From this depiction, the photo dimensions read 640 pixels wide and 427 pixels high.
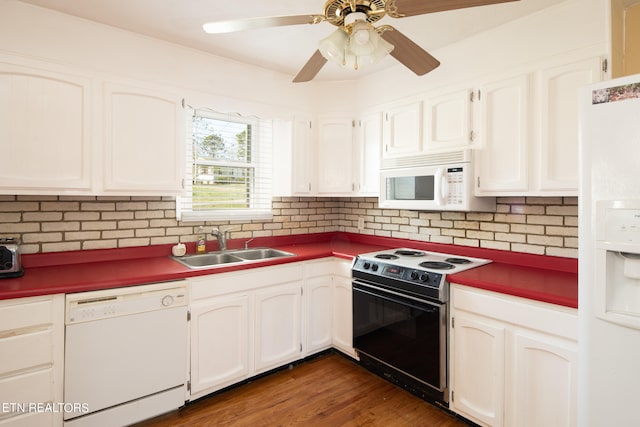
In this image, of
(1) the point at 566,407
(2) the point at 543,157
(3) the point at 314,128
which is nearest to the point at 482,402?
(1) the point at 566,407

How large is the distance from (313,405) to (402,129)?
2118 millimetres

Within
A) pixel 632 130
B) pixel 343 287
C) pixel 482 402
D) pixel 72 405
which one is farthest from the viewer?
pixel 343 287

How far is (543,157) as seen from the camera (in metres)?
1.98

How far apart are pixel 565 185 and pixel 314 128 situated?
206cm

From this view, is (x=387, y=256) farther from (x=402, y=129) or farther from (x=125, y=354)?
(x=125, y=354)

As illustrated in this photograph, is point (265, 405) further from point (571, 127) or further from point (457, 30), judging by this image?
point (457, 30)

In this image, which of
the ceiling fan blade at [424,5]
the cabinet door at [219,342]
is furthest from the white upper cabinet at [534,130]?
the cabinet door at [219,342]

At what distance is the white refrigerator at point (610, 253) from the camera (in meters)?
1.23

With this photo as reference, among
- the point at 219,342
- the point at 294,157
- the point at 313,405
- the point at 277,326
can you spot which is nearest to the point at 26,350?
the point at 219,342

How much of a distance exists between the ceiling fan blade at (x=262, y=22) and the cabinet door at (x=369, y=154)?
5.60 ft

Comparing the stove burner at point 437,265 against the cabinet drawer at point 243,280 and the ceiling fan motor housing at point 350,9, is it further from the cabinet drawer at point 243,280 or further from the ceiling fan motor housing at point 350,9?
the ceiling fan motor housing at point 350,9

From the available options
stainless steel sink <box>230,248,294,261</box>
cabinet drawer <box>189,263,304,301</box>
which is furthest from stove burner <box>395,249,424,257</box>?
stainless steel sink <box>230,248,294,261</box>

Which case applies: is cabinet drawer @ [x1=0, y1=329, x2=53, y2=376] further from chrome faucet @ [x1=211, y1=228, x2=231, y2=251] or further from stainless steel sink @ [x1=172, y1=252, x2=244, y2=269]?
chrome faucet @ [x1=211, y1=228, x2=231, y2=251]

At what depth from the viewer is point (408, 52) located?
1.55m
